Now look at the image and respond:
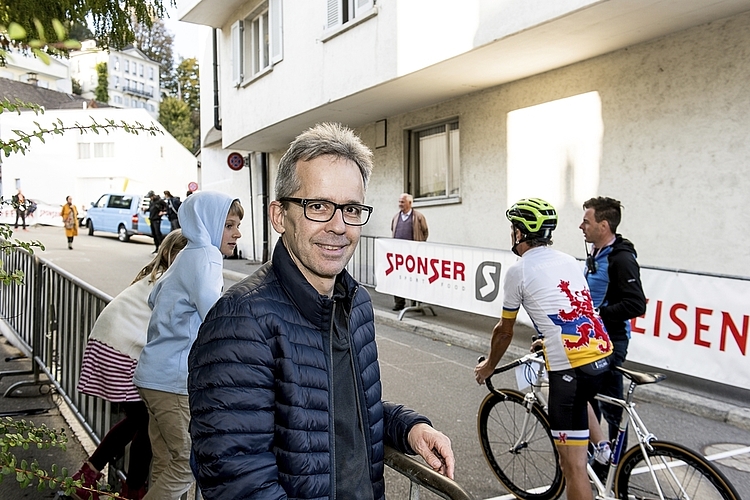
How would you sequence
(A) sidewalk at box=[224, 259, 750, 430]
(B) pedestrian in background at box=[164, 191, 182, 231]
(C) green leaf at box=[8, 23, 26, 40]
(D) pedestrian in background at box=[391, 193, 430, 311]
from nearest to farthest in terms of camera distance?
(C) green leaf at box=[8, 23, 26, 40], (A) sidewalk at box=[224, 259, 750, 430], (D) pedestrian in background at box=[391, 193, 430, 311], (B) pedestrian in background at box=[164, 191, 182, 231]

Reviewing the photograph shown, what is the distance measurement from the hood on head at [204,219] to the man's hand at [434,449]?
5.28 feet

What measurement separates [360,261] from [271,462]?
37.2 feet

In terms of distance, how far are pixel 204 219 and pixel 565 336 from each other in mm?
1996

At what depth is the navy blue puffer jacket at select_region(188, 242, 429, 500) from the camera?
148 centimetres

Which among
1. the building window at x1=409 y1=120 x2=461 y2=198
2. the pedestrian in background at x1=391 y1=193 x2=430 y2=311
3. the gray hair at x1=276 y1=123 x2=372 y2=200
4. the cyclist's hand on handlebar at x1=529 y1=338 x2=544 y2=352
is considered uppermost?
the building window at x1=409 y1=120 x2=461 y2=198

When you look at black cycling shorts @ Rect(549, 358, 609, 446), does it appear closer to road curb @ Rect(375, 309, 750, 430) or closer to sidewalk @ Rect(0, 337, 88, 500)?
sidewalk @ Rect(0, 337, 88, 500)

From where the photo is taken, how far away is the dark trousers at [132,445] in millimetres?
3297

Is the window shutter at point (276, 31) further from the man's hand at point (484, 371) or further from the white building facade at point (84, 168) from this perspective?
the white building facade at point (84, 168)

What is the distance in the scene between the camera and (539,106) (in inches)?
372

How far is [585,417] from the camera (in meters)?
3.19

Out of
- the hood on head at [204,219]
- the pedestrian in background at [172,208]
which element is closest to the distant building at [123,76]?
the pedestrian in background at [172,208]

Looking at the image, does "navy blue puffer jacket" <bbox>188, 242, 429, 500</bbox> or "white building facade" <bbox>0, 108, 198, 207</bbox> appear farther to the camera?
"white building facade" <bbox>0, 108, 198, 207</bbox>

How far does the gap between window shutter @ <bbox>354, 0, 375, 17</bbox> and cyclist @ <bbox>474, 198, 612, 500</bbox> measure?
8.11 meters

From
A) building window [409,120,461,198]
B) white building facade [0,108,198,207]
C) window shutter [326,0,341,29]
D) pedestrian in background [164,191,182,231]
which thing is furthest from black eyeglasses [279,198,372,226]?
white building facade [0,108,198,207]
